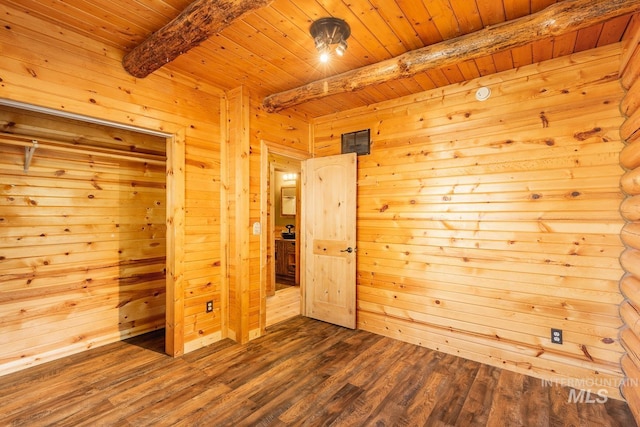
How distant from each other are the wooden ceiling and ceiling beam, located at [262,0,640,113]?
0.07m

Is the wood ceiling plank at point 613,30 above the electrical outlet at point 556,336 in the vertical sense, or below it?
above

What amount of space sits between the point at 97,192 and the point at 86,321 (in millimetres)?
1345

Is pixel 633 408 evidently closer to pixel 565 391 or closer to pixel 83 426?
pixel 565 391

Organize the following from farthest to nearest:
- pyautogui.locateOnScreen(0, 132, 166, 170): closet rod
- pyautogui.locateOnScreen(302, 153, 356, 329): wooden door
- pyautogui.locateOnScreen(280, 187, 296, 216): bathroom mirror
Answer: pyautogui.locateOnScreen(280, 187, 296, 216): bathroom mirror → pyautogui.locateOnScreen(302, 153, 356, 329): wooden door → pyautogui.locateOnScreen(0, 132, 166, 170): closet rod

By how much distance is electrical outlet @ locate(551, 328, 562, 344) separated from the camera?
8.05 feet

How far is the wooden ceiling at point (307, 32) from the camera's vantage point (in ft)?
6.38

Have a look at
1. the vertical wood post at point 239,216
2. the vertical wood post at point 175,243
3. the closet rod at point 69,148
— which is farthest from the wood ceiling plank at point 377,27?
the closet rod at point 69,148

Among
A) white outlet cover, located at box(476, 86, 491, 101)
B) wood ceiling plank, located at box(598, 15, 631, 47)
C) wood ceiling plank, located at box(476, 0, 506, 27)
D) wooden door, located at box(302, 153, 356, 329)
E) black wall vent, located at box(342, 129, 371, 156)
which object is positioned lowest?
wooden door, located at box(302, 153, 356, 329)

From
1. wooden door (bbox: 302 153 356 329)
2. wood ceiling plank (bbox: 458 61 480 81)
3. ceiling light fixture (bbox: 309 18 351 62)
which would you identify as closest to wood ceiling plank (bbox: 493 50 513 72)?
wood ceiling plank (bbox: 458 61 480 81)

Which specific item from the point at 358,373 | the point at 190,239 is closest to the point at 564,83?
the point at 358,373

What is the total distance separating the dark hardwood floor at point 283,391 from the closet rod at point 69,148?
197 cm

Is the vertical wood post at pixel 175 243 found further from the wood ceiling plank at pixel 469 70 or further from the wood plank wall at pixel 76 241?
the wood ceiling plank at pixel 469 70

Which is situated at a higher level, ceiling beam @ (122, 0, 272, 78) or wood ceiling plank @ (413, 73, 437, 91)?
wood ceiling plank @ (413, 73, 437, 91)

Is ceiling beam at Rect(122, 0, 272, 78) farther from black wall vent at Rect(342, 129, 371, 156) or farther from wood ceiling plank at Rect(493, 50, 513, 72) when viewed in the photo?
black wall vent at Rect(342, 129, 371, 156)
